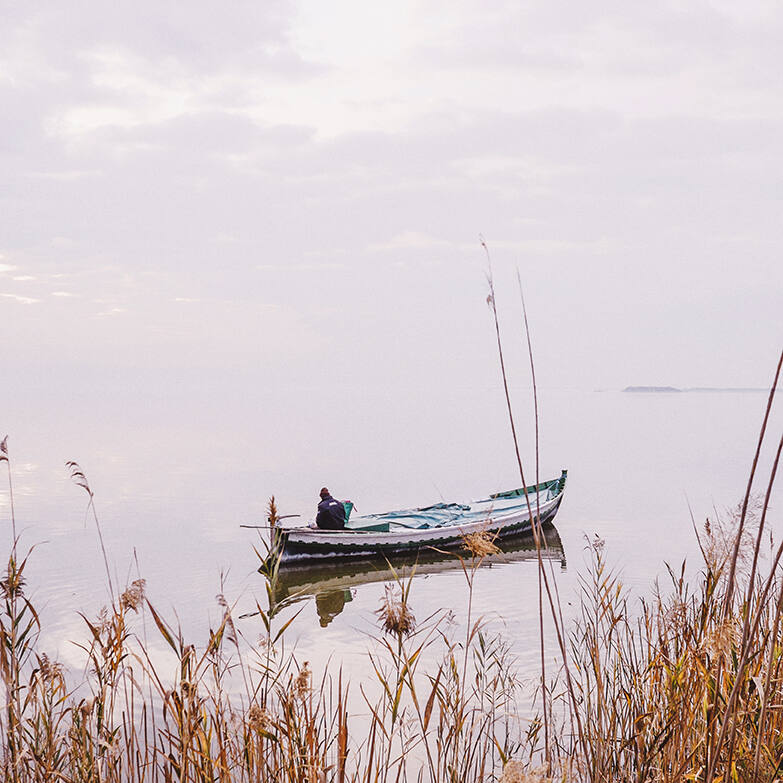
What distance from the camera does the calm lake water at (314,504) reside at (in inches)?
611

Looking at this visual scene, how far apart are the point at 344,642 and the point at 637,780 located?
1173cm

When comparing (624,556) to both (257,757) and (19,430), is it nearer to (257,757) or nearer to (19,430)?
(257,757)

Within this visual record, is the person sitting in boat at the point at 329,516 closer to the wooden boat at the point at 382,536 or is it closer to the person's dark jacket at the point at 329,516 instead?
the person's dark jacket at the point at 329,516

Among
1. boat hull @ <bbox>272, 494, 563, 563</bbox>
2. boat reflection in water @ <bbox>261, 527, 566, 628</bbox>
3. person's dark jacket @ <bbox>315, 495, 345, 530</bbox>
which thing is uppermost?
person's dark jacket @ <bbox>315, 495, 345, 530</bbox>

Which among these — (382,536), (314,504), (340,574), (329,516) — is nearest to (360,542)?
(382,536)

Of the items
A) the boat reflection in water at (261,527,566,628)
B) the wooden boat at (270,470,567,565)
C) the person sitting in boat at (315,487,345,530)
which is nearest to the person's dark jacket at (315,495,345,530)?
the person sitting in boat at (315,487,345,530)

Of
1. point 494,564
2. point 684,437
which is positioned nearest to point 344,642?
point 494,564

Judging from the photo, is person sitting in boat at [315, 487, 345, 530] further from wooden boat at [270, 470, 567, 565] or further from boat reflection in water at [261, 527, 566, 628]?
boat reflection in water at [261, 527, 566, 628]

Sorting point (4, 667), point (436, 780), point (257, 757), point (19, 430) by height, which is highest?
point (19, 430)

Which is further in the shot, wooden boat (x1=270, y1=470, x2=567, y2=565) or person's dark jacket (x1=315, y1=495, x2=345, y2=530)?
person's dark jacket (x1=315, y1=495, x2=345, y2=530)

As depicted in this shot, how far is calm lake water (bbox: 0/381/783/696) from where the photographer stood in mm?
15531

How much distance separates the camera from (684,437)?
8438 centimetres

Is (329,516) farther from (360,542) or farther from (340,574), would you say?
(340,574)

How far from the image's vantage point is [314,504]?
33.2 meters
